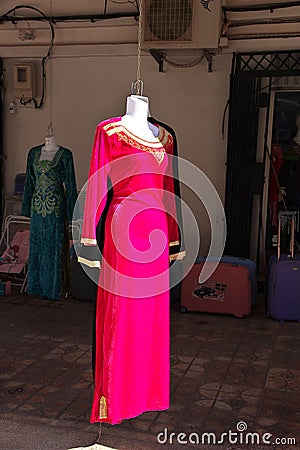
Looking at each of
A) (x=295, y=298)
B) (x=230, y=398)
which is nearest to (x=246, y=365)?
(x=230, y=398)

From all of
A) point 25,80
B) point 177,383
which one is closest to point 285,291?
point 177,383

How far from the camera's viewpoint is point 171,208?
2584 millimetres

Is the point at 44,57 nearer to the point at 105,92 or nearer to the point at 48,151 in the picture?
the point at 105,92

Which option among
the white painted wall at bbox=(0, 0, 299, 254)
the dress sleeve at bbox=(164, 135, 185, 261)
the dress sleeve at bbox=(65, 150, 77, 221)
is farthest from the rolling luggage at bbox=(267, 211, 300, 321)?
the dress sleeve at bbox=(164, 135, 185, 261)

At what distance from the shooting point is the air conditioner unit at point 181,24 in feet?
15.1

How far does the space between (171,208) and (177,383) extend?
1.22m

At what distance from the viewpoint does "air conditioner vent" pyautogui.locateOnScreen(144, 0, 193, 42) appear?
15.2ft

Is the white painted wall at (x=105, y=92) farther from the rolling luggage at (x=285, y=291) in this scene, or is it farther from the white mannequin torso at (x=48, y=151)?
the white mannequin torso at (x=48, y=151)

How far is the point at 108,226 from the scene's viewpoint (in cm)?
239

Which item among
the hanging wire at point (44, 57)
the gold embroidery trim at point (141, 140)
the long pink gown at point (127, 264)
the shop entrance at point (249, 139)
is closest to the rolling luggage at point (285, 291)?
the shop entrance at point (249, 139)

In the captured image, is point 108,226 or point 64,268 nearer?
point 108,226

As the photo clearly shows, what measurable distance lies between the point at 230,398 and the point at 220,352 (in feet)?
2.34

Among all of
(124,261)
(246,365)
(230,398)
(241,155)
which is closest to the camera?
(124,261)

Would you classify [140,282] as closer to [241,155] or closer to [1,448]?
[1,448]
